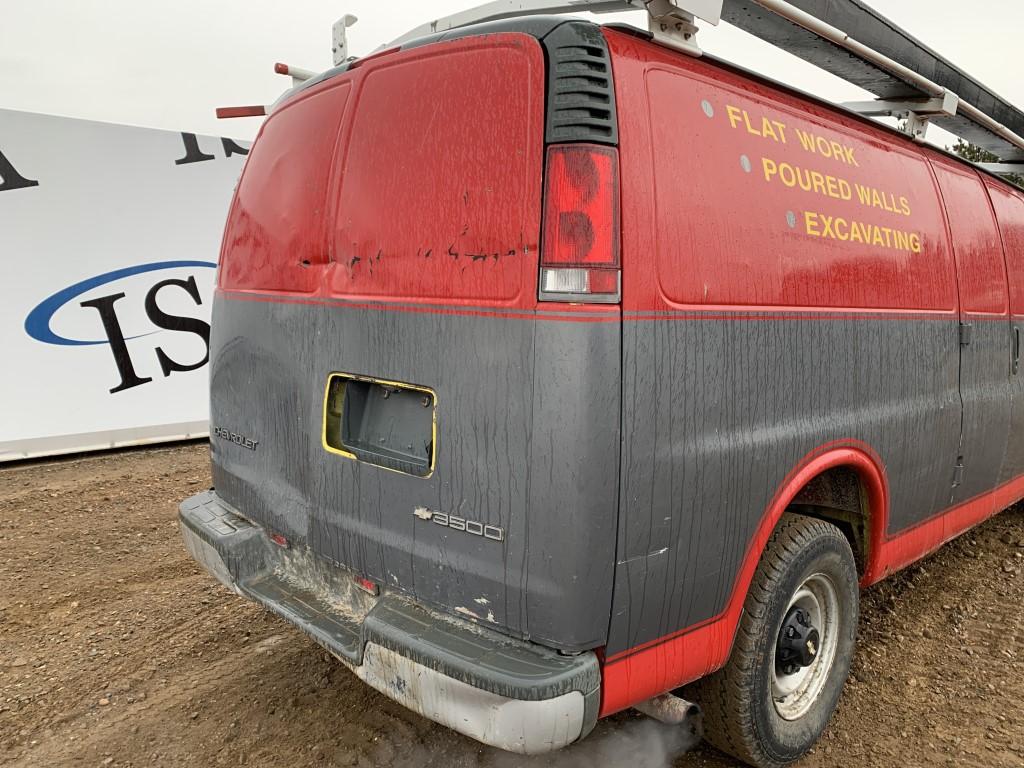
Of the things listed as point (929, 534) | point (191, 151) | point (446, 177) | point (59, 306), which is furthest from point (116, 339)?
point (929, 534)

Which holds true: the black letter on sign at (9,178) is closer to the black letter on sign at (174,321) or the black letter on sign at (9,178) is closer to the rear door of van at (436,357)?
the black letter on sign at (174,321)

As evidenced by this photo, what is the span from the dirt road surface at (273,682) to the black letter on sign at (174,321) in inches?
107

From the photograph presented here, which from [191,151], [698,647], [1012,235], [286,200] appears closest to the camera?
[698,647]

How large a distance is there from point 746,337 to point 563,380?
2.23 feet

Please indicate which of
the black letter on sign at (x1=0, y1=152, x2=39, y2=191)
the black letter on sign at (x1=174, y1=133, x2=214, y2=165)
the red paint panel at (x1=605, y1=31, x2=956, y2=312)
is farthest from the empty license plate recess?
the black letter on sign at (x1=174, y1=133, x2=214, y2=165)

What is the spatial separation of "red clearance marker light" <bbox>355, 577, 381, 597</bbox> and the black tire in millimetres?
1122

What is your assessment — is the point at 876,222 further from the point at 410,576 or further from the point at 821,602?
the point at 410,576

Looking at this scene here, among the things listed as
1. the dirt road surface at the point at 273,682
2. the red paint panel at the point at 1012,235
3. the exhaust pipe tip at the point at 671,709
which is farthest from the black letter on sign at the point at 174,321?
the red paint panel at the point at 1012,235

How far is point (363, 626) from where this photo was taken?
2.12m

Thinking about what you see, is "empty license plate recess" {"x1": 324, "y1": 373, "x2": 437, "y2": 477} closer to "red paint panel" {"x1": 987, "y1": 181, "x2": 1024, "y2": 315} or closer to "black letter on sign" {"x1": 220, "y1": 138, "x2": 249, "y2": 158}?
"red paint panel" {"x1": 987, "y1": 181, "x2": 1024, "y2": 315}

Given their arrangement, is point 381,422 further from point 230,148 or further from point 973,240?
point 230,148

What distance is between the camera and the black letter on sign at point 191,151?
7.10m

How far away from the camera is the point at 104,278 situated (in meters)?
6.75

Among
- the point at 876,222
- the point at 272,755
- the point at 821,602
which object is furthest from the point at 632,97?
the point at 272,755
